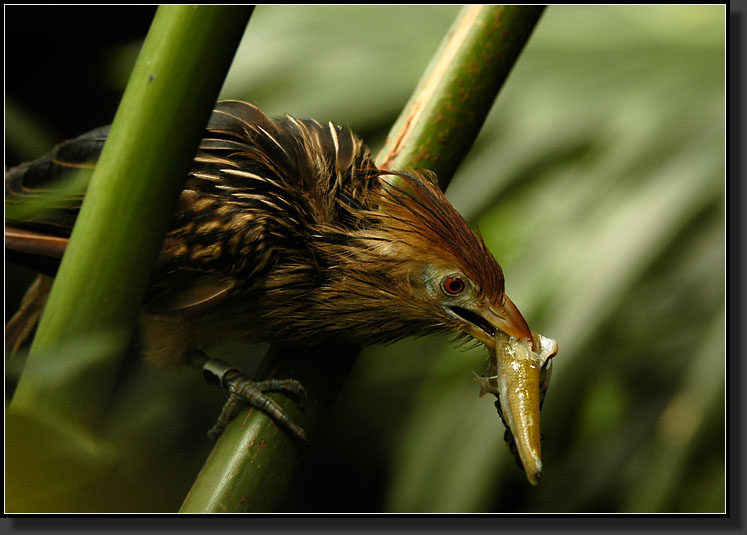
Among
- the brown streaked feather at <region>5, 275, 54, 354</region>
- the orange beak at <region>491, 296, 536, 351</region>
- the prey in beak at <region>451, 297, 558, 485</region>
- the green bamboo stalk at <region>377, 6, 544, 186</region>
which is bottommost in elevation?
the brown streaked feather at <region>5, 275, 54, 354</region>

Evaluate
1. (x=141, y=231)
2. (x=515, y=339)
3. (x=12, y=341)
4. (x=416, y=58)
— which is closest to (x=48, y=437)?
(x=141, y=231)

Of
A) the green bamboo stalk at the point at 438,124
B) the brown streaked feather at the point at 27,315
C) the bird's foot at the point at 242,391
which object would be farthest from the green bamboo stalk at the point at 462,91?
the brown streaked feather at the point at 27,315


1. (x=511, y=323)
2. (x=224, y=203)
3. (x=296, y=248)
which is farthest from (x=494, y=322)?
(x=224, y=203)

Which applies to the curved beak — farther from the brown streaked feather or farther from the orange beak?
the brown streaked feather

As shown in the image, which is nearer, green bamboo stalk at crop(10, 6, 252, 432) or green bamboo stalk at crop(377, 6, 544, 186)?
green bamboo stalk at crop(10, 6, 252, 432)

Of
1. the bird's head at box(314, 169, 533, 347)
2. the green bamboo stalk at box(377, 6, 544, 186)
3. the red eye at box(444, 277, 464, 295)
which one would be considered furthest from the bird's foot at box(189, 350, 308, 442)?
the green bamboo stalk at box(377, 6, 544, 186)

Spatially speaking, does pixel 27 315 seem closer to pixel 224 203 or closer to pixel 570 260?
pixel 224 203
